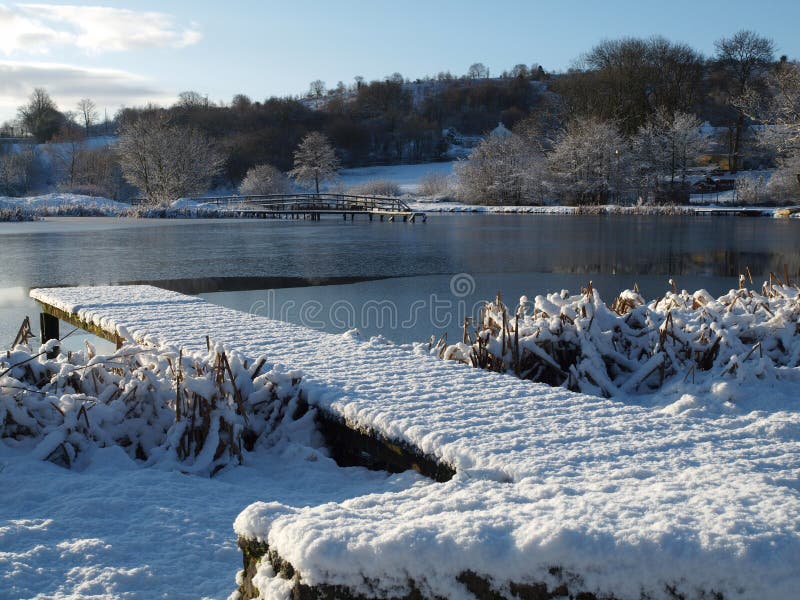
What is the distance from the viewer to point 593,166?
43500mm

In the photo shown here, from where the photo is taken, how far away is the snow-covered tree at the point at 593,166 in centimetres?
4316

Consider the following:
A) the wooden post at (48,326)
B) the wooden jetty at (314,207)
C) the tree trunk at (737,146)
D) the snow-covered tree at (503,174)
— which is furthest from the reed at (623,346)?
the tree trunk at (737,146)

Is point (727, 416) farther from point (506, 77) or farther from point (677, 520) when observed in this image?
point (506, 77)

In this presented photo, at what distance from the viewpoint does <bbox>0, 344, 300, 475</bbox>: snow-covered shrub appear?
3506 mm

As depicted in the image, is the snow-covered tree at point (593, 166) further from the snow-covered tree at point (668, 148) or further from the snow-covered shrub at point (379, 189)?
the snow-covered shrub at point (379, 189)

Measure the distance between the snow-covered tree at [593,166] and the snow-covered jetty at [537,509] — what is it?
40.9m

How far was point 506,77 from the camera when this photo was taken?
357 ft

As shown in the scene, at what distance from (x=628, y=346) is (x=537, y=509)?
11.6ft

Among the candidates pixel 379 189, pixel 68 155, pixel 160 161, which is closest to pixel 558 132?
pixel 379 189

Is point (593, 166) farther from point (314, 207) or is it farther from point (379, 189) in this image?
point (314, 207)

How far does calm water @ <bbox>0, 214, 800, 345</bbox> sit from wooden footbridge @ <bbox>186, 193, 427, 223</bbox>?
9775 millimetres

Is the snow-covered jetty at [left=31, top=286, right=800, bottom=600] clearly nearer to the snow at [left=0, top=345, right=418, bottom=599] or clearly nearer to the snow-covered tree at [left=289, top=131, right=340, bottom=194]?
the snow at [left=0, top=345, right=418, bottom=599]

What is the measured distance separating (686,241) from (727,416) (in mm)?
16469

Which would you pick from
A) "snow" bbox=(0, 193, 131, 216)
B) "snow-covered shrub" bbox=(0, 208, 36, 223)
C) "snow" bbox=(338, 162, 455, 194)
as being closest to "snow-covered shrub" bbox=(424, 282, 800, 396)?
"snow-covered shrub" bbox=(0, 208, 36, 223)
